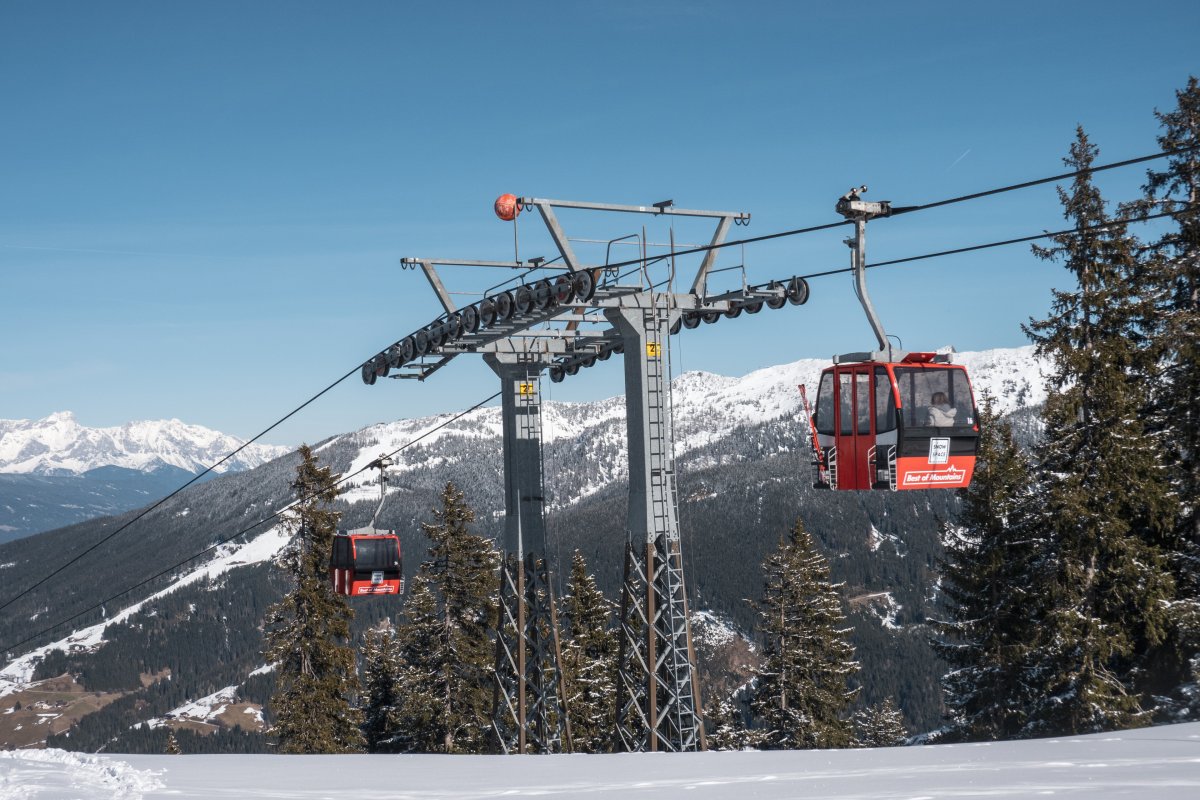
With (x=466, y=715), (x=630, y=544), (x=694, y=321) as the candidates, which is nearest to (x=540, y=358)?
(x=694, y=321)

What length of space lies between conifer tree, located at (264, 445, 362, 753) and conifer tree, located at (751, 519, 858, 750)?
14873mm

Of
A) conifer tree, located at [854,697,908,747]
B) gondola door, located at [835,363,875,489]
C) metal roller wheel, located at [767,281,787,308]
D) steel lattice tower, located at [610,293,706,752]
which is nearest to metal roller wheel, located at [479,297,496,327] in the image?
steel lattice tower, located at [610,293,706,752]

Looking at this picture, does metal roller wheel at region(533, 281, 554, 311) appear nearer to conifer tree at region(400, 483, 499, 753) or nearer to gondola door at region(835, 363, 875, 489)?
gondola door at region(835, 363, 875, 489)

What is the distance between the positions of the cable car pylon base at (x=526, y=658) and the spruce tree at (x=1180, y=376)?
47.0 feet

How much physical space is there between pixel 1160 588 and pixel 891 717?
33252 mm

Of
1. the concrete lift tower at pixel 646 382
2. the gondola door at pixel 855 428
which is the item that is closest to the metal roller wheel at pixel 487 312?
the concrete lift tower at pixel 646 382

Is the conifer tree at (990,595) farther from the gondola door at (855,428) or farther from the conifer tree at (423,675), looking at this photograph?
the conifer tree at (423,675)

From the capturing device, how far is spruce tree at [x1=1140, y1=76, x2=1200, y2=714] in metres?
26.0

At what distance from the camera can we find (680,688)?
21.1 metres

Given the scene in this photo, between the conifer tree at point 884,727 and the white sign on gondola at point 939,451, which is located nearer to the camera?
the white sign on gondola at point 939,451

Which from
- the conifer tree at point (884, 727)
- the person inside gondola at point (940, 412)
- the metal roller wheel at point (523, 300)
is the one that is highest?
the metal roller wheel at point (523, 300)

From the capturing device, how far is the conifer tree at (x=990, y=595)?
32.3 metres

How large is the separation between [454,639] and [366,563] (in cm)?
1156

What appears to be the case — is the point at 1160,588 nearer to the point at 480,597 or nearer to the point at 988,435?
the point at 988,435
